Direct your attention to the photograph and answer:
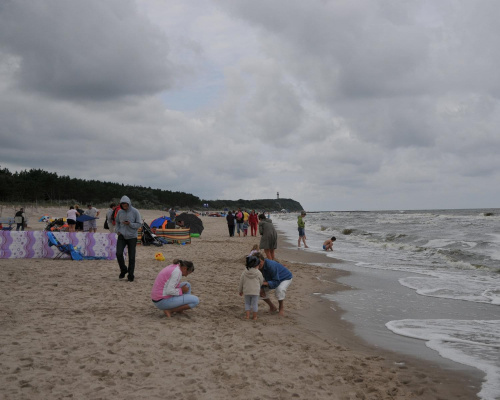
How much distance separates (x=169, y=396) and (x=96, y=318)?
8.39ft

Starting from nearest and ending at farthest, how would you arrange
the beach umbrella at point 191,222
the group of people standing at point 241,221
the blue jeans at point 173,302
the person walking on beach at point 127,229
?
the blue jeans at point 173,302
the person walking on beach at point 127,229
the beach umbrella at point 191,222
the group of people standing at point 241,221

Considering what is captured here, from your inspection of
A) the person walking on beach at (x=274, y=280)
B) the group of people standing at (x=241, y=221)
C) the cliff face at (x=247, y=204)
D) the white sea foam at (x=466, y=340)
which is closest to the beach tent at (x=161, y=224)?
the group of people standing at (x=241, y=221)

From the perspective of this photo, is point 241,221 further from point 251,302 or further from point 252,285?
point 252,285

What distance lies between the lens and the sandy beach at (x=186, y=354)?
12.4ft

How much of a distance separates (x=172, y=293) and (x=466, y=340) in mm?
4273

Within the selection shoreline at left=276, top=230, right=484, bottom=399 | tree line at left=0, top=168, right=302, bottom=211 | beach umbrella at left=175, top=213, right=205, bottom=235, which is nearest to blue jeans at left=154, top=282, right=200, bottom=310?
shoreline at left=276, top=230, right=484, bottom=399

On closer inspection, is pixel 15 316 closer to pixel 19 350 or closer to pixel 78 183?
pixel 19 350

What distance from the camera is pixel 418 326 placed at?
6652 mm

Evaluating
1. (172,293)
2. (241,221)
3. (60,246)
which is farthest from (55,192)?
(172,293)

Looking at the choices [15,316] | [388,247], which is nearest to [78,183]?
[388,247]

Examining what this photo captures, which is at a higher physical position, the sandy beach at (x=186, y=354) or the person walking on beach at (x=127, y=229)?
Result: the person walking on beach at (x=127, y=229)

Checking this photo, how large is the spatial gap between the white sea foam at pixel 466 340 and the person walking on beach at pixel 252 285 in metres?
2.16

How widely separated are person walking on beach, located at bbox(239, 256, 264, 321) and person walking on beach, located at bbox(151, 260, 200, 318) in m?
0.82

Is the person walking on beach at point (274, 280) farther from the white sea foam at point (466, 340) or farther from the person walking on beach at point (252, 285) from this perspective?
the white sea foam at point (466, 340)
